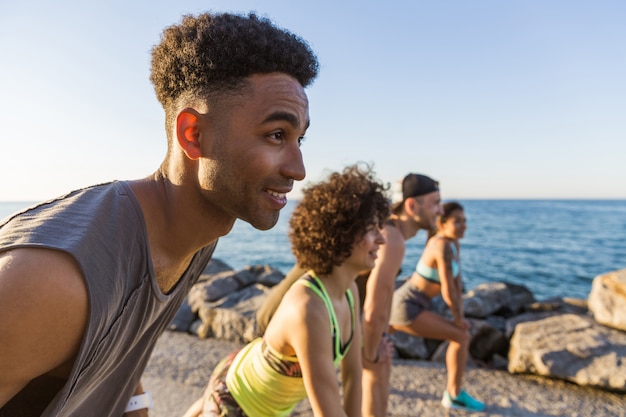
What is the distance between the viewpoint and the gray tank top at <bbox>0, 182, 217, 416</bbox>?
98 centimetres

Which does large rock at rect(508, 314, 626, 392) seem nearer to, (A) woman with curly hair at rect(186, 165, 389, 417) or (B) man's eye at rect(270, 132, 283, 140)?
(A) woman with curly hair at rect(186, 165, 389, 417)

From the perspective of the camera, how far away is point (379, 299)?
3.62 meters

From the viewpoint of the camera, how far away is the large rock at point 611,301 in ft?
18.8

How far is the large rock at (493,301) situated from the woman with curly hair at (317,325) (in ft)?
16.9

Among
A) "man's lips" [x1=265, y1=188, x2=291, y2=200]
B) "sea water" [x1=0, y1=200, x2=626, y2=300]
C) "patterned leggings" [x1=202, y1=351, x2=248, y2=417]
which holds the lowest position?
"sea water" [x1=0, y1=200, x2=626, y2=300]

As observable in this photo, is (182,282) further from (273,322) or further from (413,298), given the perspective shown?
(413,298)

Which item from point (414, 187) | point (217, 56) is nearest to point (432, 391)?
point (414, 187)

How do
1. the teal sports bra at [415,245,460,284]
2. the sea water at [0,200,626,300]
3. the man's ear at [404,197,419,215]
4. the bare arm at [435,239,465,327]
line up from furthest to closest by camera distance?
the sea water at [0,200,626,300] → the teal sports bra at [415,245,460,284] → the bare arm at [435,239,465,327] → the man's ear at [404,197,419,215]

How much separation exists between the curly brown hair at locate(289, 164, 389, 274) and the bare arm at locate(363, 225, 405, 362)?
80 centimetres

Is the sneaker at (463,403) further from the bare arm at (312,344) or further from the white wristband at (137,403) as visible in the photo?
the white wristband at (137,403)

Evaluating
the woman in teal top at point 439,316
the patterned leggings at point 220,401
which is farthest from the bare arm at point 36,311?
the woman in teal top at point 439,316

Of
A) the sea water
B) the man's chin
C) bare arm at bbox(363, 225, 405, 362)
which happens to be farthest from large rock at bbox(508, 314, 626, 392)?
the sea water

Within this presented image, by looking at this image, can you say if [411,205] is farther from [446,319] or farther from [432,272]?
[446,319]

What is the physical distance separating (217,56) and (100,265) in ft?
2.51
